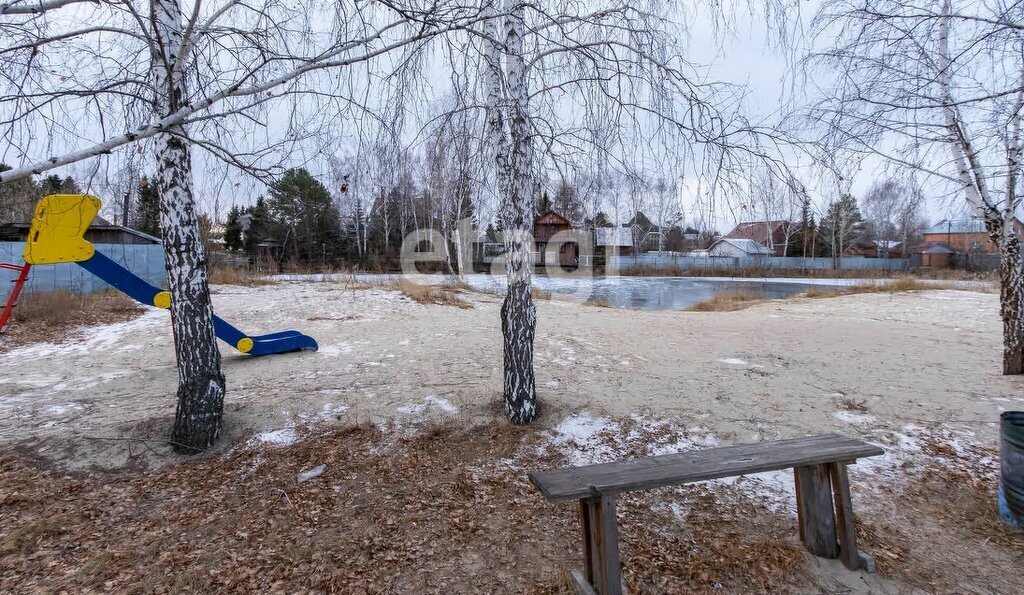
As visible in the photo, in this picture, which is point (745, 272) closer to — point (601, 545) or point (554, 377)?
point (554, 377)

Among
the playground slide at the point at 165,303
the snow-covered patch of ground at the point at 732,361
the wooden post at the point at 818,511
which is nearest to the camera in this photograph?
the wooden post at the point at 818,511

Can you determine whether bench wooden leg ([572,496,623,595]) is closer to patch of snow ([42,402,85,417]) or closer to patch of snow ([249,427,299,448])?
patch of snow ([249,427,299,448])

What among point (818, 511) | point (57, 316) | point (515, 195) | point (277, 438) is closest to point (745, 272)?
point (515, 195)

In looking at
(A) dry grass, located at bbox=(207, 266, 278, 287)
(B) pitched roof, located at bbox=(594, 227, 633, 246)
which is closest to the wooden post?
(B) pitched roof, located at bbox=(594, 227, 633, 246)

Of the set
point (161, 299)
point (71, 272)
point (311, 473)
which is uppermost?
point (71, 272)

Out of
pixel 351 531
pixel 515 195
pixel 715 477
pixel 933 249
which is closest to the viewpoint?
pixel 715 477

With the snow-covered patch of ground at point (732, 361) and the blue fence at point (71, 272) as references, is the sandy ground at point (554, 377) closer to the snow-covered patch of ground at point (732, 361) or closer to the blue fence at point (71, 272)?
the snow-covered patch of ground at point (732, 361)

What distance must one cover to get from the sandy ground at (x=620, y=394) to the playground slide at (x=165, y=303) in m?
0.27

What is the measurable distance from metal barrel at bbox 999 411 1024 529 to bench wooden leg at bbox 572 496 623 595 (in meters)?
2.37

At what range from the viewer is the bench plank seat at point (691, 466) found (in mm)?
2074

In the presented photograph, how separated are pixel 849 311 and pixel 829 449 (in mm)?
13035

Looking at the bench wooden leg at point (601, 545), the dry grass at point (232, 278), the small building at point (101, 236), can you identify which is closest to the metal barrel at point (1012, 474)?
the bench wooden leg at point (601, 545)

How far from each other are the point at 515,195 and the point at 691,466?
2.22 m

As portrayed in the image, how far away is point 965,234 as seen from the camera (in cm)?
873
